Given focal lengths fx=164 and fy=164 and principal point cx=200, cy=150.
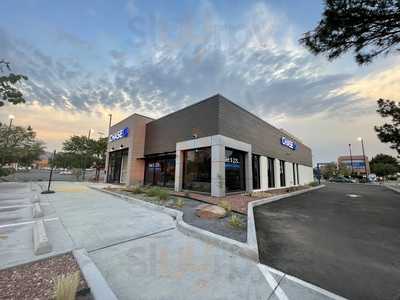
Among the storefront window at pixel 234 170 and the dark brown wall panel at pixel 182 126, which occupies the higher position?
the dark brown wall panel at pixel 182 126

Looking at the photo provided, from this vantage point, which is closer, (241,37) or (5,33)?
(5,33)

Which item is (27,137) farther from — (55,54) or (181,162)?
(181,162)

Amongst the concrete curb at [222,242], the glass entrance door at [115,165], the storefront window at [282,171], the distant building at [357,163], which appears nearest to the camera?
the concrete curb at [222,242]

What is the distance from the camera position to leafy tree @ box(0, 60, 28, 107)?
22.8 ft

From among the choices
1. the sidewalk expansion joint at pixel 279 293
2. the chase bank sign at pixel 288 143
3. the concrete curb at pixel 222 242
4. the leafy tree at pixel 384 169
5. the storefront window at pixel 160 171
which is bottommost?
the sidewalk expansion joint at pixel 279 293

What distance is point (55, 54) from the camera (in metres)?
10.2

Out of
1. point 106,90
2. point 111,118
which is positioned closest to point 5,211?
point 106,90

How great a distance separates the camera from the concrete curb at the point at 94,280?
2.10 meters

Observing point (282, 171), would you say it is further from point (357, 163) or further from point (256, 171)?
point (357, 163)

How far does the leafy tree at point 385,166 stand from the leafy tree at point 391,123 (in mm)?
54802

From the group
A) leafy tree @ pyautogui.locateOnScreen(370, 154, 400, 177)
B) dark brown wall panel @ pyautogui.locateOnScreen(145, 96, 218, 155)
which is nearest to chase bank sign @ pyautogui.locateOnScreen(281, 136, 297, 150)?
dark brown wall panel @ pyautogui.locateOnScreen(145, 96, 218, 155)

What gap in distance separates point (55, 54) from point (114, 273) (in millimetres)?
13342

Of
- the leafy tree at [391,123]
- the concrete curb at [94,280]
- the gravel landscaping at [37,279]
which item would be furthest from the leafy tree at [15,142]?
the leafy tree at [391,123]

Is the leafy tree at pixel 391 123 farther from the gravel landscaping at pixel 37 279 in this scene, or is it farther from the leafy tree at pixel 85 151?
the leafy tree at pixel 85 151
